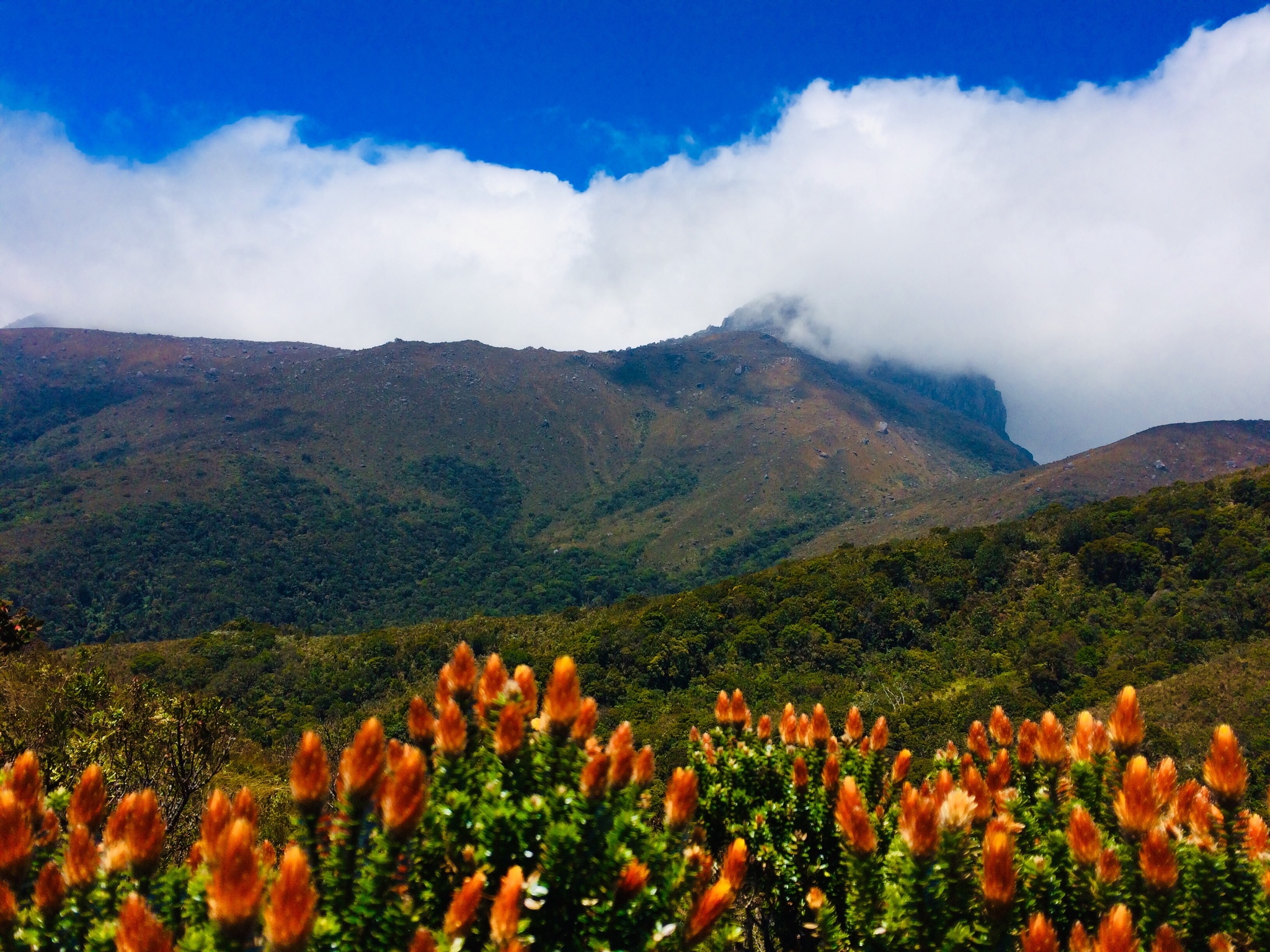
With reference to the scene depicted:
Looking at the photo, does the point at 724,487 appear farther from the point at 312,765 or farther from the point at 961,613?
Result: the point at 312,765

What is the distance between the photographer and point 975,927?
264cm

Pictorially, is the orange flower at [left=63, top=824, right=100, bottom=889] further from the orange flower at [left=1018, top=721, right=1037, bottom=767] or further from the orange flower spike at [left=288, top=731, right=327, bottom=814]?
the orange flower at [left=1018, top=721, right=1037, bottom=767]

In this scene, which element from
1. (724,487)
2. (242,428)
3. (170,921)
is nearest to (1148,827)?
(170,921)

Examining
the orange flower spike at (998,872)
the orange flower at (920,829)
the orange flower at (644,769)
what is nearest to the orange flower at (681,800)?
the orange flower at (644,769)

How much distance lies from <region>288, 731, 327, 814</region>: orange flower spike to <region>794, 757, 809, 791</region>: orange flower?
3204mm

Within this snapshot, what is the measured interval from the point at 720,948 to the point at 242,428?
523 feet

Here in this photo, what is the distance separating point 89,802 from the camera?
247 centimetres

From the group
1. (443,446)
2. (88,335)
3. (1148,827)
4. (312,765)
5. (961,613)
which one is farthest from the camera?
(88,335)

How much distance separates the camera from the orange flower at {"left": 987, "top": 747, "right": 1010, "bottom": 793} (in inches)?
173

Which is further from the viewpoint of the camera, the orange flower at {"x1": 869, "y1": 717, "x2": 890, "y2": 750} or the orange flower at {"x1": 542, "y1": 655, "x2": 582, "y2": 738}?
the orange flower at {"x1": 869, "y1": 717, "x2": 890, "y2": 750}

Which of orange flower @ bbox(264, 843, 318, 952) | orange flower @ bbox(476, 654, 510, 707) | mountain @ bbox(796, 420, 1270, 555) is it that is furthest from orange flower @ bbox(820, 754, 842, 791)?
mountain @ bbox(796, 420, 1270, 555)

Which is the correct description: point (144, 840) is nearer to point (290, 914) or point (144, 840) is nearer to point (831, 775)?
point (290, 914)

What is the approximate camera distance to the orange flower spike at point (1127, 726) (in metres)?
3.53

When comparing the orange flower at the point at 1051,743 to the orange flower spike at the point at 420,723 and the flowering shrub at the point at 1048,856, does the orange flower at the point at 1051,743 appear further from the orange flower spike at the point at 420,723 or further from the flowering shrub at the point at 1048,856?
the orange flower spike at the point at 420,723
